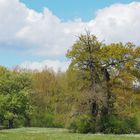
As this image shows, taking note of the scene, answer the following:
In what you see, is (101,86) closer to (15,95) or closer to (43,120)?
(15,95)

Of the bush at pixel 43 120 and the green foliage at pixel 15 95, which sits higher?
the green foliage at pixel 15 95

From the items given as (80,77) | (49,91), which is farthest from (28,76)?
(80,77)

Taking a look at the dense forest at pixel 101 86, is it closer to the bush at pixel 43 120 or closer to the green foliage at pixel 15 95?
the green foliage at pixel 15 95

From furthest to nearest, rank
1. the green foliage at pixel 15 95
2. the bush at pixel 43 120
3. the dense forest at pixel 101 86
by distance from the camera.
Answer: the bush at pixel 43 120 → the green foliage at pixel 15 95 → the dense forest at pixel 101 86

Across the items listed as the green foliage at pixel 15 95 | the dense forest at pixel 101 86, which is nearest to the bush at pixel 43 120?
the green foliage at pixel 15 95

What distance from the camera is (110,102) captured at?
184 feet

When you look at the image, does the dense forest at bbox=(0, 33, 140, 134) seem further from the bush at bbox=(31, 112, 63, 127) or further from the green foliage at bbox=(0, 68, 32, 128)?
the bush at bbox=(31, 112, 63, 127)

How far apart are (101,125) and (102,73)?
6481 mm

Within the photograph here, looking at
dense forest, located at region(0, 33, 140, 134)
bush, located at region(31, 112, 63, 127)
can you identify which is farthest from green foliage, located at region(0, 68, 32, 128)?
dense forest, located at region(0, 33, 140, 134)

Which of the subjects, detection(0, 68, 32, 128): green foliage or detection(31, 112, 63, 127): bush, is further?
detection(31, 112, 63, 127): bush

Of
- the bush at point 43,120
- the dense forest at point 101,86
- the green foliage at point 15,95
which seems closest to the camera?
the dense forest at point 101,86

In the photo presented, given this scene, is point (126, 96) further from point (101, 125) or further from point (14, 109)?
point (14, 109)

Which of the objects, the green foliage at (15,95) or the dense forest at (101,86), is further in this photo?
the green foliage at (15,95)

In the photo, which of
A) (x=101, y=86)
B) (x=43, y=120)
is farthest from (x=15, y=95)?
(x=101, y=86)
